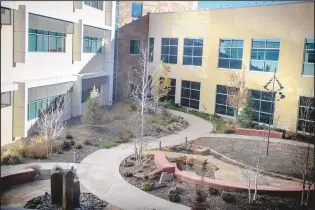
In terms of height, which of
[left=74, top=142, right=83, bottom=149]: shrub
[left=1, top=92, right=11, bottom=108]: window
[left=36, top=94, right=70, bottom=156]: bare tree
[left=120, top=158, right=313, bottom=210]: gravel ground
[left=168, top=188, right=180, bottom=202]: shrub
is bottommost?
[left=120, top=158, right=313, bottom=210]: gravel ground

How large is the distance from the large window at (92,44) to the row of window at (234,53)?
4.75 m

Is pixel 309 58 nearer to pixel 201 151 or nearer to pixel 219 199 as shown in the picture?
pixel 201 151

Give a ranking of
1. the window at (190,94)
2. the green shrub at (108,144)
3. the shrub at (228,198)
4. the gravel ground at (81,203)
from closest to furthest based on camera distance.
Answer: the gravel ground at (81,203) < the shrub at (228,198) < the green shrub at (108,144) < the window at (190,94)

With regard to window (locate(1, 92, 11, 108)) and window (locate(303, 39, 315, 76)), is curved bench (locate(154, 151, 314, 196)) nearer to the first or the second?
window (locate(1, 92, 11, 108))

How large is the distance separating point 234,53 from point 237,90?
83.5 inches

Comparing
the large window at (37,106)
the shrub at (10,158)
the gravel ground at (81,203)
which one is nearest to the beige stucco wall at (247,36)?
the large window at (37,106)

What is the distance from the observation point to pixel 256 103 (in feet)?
62.4

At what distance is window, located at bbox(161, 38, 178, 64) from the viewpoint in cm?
2310

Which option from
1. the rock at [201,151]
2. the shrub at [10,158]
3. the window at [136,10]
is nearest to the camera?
the shrub at [10,158]

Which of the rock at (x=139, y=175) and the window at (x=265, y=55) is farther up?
the window at (x=265, y=55)

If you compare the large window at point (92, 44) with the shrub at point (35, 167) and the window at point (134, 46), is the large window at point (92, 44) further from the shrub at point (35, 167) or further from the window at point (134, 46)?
the shrub at point (35, 167)

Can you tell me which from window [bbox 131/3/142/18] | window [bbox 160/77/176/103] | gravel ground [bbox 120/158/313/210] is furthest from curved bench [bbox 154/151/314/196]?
window [bbox 131/3/142/18]

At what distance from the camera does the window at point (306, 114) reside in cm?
1631

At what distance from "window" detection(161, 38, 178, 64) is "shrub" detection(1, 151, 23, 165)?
1433 centimetres
